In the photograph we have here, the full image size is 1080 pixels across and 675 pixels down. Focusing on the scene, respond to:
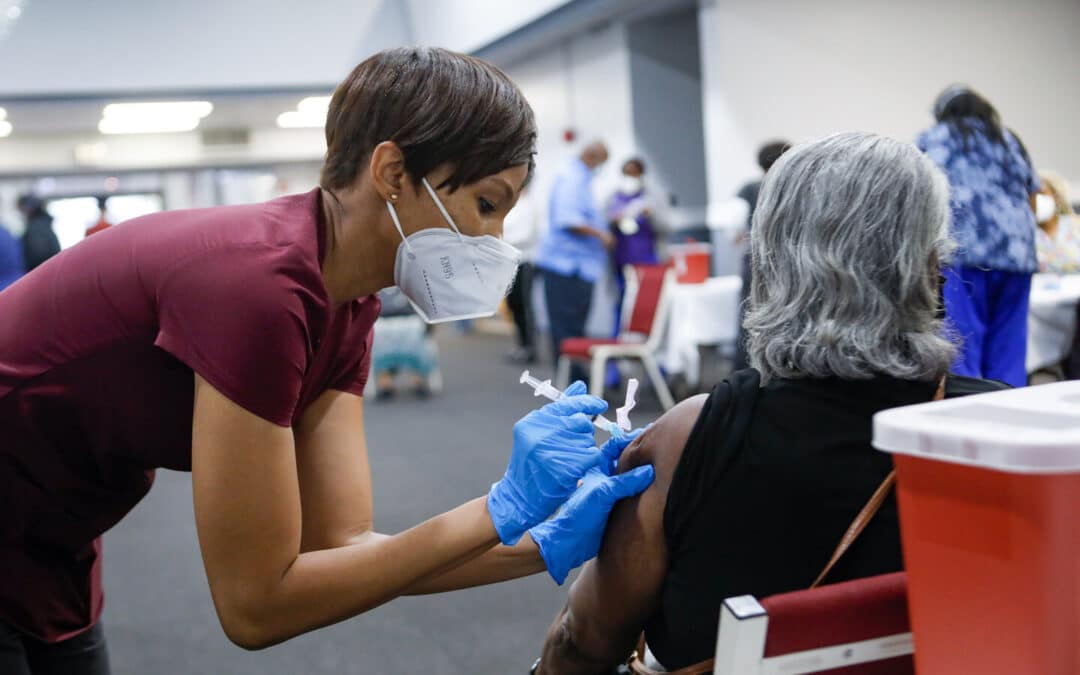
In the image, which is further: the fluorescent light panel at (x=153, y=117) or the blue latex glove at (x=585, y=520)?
the fluorescent light panel at (x=153, y=117)

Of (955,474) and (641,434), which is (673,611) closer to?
(641,434)

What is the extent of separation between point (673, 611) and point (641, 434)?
0.65 feet

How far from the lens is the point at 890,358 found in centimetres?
Result: 96

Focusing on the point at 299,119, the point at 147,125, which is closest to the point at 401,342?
the point at 299,119

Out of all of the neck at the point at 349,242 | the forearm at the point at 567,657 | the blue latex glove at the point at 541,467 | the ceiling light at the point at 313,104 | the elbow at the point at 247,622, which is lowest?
the forearm at the point at 567,657

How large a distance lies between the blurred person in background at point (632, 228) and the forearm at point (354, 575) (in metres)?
5.07

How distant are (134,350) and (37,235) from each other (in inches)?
245

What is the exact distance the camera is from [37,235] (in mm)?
6438

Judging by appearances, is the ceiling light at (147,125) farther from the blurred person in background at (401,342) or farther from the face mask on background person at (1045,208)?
the face mask on background person at (1045,208)

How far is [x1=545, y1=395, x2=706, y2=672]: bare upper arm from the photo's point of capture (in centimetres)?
104

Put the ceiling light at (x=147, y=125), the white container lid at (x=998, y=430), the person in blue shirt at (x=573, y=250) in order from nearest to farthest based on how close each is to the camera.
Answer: the white container lid at (x=998, y=430) < the person in blue shirt at (x=573, y=250) < the ceiling light at (x=147, y=125)

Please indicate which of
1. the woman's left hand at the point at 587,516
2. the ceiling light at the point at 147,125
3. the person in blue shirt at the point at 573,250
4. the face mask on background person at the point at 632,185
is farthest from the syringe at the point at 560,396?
the ceiling light at the point at 147,125

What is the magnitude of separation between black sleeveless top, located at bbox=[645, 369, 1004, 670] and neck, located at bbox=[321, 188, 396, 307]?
39 centimetres

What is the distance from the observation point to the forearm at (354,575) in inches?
37.7
